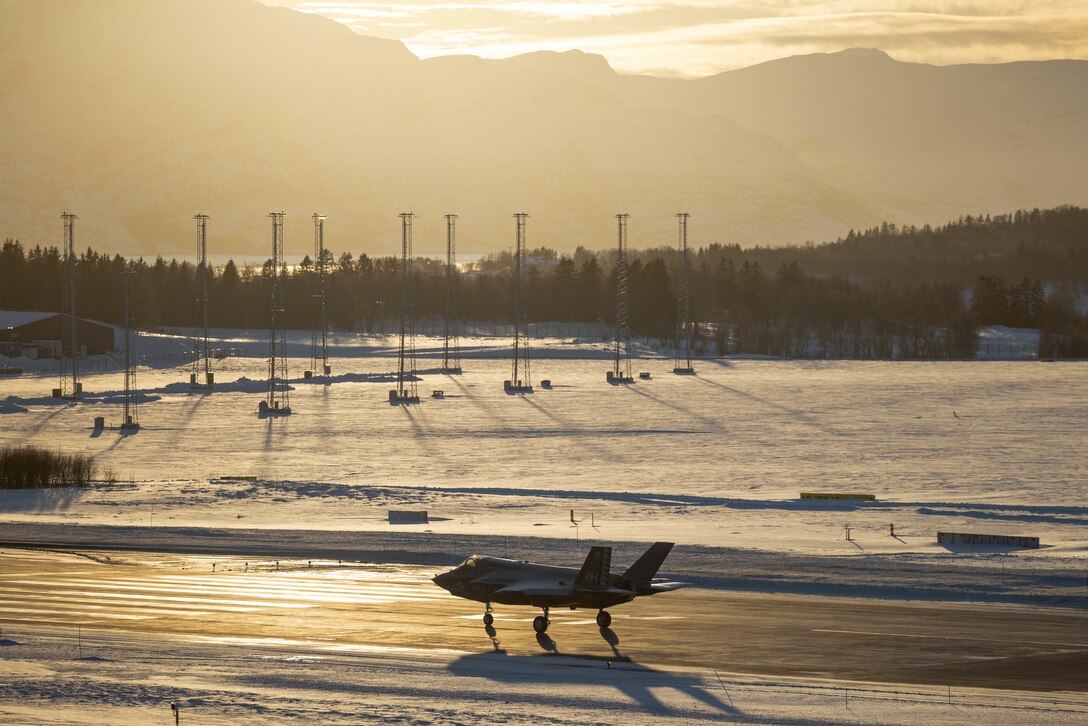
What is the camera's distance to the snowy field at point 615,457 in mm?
54969

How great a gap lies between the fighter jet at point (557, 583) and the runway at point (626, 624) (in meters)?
0.98

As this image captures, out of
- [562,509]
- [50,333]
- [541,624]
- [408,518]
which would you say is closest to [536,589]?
[541,624]

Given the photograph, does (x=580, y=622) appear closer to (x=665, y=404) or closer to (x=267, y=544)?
(x=267, y=544)

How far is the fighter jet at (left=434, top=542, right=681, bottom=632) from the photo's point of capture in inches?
1300

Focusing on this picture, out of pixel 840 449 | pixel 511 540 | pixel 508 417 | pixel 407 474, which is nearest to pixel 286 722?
pixel 511 540

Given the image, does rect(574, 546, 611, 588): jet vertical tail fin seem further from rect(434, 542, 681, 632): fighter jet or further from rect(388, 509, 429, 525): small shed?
rect(388, 509, 429, 525): small shed

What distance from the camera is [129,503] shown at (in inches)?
2367

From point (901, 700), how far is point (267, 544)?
28.5 m

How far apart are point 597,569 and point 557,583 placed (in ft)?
4.36

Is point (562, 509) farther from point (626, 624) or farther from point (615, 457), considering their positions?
point (626, 624)

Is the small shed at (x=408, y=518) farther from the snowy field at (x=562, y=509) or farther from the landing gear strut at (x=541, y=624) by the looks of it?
the landing gear strut at (x=541, y=624)

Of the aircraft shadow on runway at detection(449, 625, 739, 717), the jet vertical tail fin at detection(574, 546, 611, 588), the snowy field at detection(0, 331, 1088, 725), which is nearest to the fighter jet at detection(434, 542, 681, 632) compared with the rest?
the jet vertical tail fin at detection(574, 546, 611, 588)

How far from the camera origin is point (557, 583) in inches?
1325

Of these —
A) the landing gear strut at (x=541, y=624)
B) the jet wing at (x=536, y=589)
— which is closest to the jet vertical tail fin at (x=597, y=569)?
the jet wing at (x=536, y=589)
